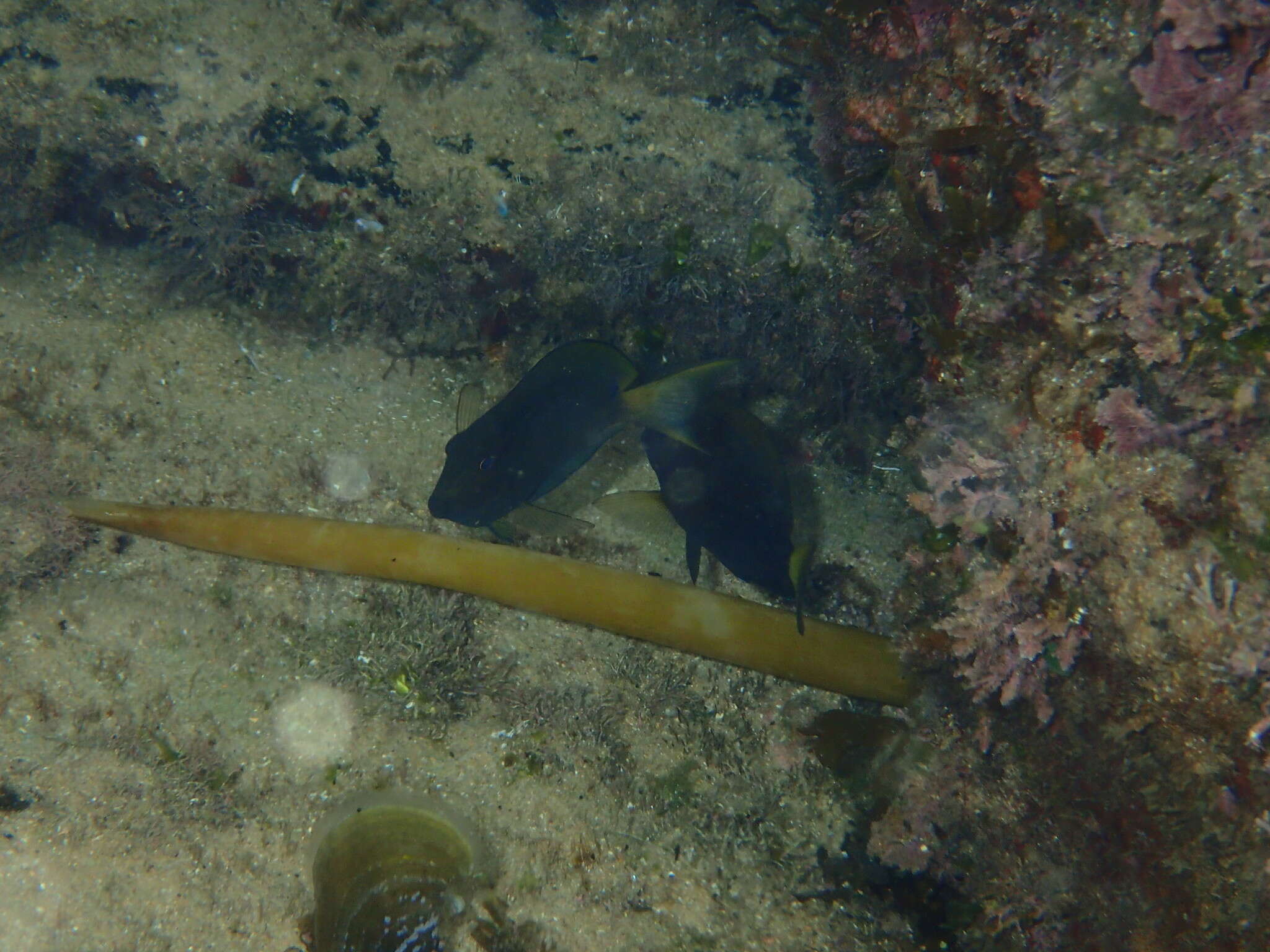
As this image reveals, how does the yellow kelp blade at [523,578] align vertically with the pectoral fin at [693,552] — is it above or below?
below

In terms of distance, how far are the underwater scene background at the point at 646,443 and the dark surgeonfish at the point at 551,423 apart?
1.95 ft

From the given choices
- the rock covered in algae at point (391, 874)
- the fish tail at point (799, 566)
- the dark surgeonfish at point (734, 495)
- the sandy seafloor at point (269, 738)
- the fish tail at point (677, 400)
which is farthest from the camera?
the fish tail at point (677, 400)

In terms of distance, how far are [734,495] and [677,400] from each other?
642 mm

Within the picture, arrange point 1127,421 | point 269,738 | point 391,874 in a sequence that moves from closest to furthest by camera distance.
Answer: point 1127,421 → point 391,874 → point 269,738

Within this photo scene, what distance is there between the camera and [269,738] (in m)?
3.43

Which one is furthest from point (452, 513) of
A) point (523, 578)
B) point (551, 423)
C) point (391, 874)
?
point (391, 874)

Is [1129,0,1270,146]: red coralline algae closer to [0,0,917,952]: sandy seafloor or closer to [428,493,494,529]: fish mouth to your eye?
[0,0,917,952]: sandy seafloor

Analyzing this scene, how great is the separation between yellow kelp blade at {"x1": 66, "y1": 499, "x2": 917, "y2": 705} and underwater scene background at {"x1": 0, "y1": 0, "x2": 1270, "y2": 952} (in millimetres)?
210

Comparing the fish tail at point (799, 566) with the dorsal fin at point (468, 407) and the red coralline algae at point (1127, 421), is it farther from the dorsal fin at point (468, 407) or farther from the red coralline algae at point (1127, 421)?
the dorsal fin at point (468, 407)

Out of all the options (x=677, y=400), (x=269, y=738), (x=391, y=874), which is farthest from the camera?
(x=677, y=400)

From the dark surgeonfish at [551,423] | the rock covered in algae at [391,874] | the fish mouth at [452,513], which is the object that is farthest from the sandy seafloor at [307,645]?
the dark surgeonfish at [551,423]

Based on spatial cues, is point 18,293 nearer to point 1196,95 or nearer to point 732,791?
point 732,791

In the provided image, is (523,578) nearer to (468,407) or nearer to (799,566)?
(468,407)

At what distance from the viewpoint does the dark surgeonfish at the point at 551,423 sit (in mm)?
3646
